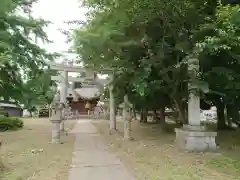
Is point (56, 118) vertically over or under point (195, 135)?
over

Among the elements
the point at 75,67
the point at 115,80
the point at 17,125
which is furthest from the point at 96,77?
the point at 115,80

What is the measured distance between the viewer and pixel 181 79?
13.2m

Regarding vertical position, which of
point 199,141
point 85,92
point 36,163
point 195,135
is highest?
point 85,92

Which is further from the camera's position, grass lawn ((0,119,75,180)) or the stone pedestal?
the stone pedestal

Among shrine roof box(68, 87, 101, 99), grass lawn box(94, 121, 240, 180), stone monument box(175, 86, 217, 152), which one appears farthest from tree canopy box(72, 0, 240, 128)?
shrine roof box(68, 87, 101, 99)

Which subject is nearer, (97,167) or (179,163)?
(97,167)

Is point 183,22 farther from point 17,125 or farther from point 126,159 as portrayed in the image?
point 17,125

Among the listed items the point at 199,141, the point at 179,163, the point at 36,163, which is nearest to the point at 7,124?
the point at 36,163

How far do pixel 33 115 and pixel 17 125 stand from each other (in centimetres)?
2427

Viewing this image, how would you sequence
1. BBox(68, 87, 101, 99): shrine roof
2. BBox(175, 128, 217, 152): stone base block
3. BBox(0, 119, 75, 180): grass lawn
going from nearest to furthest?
BBox(0, 119, 75, 180): grass lawn → BBox(175, 128, 217, 152): stone base block → BBox(68, 87, 101, 99): shrine roof

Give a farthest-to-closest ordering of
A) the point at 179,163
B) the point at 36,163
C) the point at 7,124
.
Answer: the point at 7,124 < the point at 36,163 < the point at 179,163

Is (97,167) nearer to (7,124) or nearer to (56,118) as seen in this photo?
(56,118)

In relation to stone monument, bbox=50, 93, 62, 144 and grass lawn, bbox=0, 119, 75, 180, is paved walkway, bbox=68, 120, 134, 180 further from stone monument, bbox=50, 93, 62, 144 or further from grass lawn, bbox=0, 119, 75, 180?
stone monument, bbox=50, 93, 62, 144

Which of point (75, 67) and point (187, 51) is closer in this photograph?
point (187, 51)
